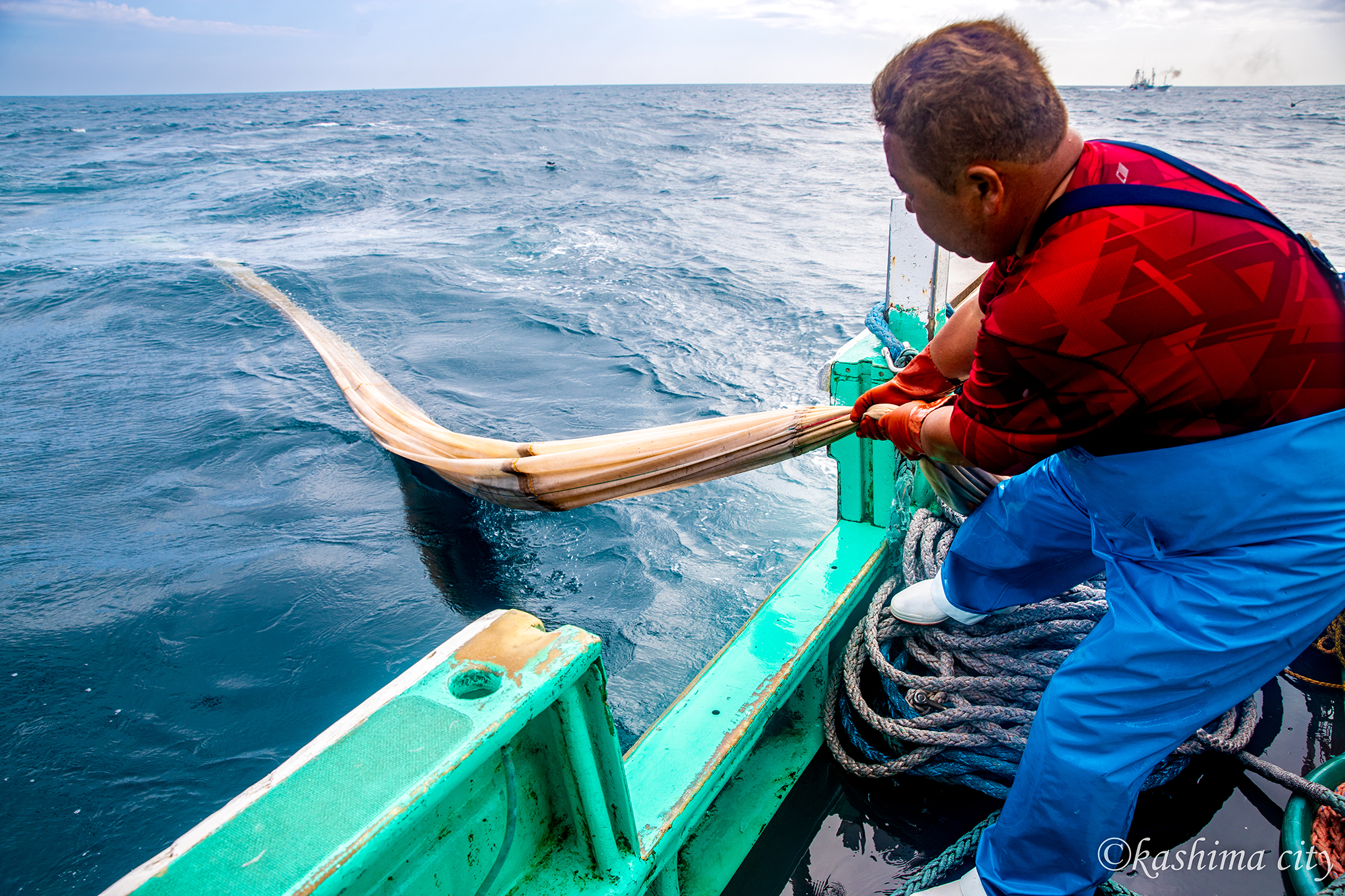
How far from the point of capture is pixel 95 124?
3556cm

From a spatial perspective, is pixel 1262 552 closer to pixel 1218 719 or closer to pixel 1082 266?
pixel 1082 266

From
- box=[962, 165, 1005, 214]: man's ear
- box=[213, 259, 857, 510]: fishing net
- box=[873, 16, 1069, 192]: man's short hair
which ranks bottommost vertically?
box=[213, 259, 857, 510]: fishing net

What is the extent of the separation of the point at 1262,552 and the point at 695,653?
83.7 inches

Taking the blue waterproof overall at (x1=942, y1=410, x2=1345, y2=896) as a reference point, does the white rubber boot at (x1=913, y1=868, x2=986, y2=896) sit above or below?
below

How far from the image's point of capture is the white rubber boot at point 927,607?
6.72 feet

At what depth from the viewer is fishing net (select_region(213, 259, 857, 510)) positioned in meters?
1.95

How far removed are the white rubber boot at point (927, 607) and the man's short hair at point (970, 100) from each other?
1.32 m

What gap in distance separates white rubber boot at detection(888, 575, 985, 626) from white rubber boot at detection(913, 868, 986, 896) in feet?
2.34

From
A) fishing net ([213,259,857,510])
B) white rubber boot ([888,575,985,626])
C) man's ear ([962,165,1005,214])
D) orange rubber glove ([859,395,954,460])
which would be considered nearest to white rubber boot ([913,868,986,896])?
white rubber boot ([888,575,985,626])

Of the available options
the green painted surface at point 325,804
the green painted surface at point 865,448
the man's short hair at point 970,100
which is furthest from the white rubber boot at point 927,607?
the green painted surface at point 325,804

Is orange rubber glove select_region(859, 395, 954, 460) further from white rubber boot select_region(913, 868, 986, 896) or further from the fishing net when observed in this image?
white rubber boot select_region(913, 868, 986, 896)

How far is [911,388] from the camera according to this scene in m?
1.78

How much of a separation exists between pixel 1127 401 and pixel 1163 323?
0.12m

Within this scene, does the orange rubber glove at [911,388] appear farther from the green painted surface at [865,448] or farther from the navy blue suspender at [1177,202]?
the navy blue suspender at [1177,202]
